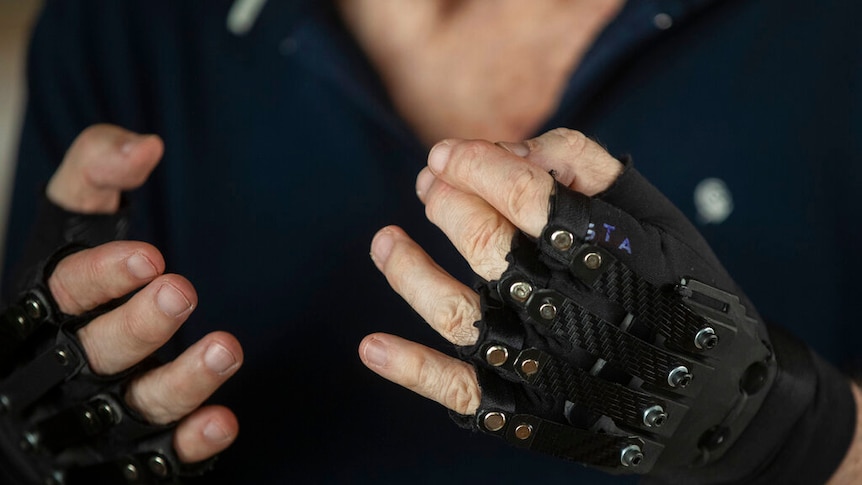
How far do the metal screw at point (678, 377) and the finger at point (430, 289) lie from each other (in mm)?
94

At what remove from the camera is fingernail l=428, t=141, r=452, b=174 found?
375 mm

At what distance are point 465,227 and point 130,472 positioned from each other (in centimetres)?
23

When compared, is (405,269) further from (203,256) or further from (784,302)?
(784,302)

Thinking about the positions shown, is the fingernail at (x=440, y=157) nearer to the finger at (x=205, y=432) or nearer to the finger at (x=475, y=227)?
the finger at (x=475, y=227)

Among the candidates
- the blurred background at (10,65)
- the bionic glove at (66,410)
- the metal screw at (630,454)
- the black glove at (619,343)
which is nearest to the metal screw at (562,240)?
the black glove at (619,343)

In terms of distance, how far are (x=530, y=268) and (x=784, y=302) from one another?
322 mm

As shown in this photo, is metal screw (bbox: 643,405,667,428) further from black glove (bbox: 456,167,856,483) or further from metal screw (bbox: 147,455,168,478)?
metal screw (bbox: 147,455,168,478)

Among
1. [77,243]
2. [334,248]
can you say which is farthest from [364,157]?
[77,243]

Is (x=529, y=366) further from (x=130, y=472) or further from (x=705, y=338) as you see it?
(x=130, y=472)

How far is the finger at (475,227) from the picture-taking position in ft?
1.23

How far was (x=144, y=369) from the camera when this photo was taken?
0.44 m

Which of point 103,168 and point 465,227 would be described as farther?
point 103,168

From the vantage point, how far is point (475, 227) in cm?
A: 38

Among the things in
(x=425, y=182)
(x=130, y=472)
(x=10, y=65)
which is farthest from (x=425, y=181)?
(x=10, y=65)
